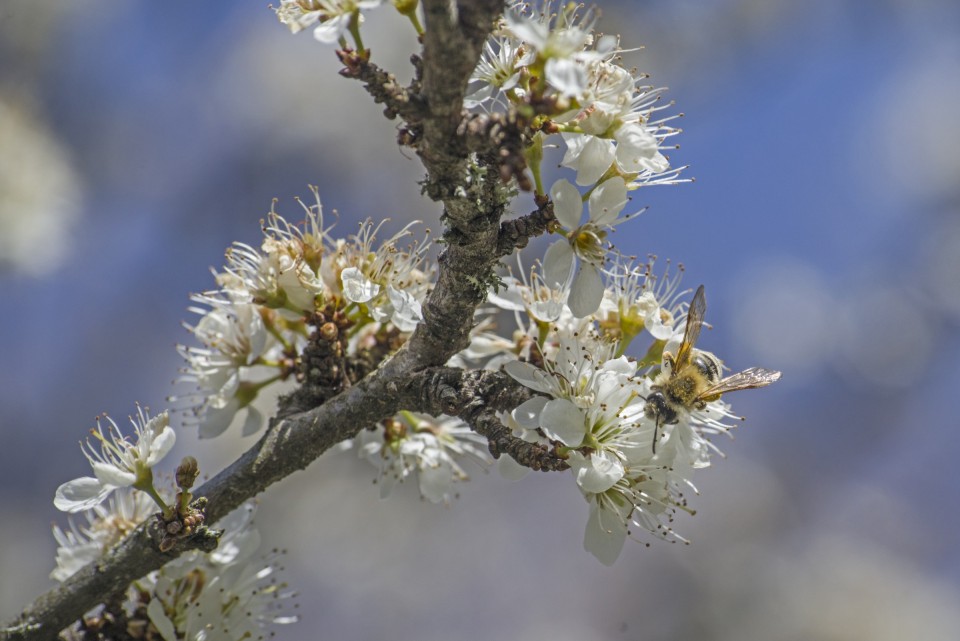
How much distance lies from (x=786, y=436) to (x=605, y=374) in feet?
21.2

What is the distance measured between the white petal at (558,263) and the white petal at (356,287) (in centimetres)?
44

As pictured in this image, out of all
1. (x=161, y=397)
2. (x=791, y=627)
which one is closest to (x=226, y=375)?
(x=161, y=397)

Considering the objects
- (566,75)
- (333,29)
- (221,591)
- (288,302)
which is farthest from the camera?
(221,591)

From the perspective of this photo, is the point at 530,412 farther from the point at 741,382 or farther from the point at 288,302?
the point at 288,302

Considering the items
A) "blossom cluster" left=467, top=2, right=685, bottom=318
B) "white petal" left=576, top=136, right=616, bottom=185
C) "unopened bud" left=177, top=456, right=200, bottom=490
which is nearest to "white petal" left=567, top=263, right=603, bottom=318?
"blossom cluster" left=467, top=2, right=685, bottom=318

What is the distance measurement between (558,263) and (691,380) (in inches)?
15.6

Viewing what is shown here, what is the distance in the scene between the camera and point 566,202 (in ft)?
6.02

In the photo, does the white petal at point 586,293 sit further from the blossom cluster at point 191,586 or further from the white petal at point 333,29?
the blossom cluster at point 191,586

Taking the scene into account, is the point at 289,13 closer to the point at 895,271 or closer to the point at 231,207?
the point at 231,207

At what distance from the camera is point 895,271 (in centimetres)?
732

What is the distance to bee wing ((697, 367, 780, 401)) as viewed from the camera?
6.39 ft

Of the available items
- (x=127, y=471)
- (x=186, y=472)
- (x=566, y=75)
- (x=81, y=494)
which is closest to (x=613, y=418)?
(x=566, y=75)

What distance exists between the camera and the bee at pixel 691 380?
189 centimetres

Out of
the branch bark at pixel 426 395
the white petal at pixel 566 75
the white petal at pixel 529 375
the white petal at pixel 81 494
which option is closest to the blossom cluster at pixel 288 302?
the branch bark at pixel 426 395
